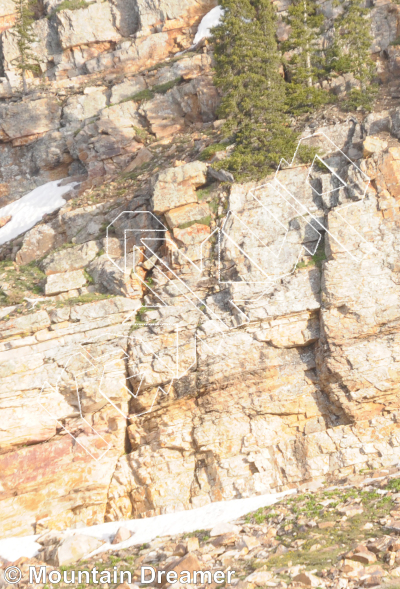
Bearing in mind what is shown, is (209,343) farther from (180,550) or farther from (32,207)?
(32,207)

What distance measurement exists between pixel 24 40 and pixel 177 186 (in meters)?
29.5

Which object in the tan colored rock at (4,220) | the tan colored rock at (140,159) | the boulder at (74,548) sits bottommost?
the boulder at (74,548)

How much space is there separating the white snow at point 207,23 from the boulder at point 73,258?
21573mm

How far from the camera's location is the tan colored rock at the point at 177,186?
83.6ft

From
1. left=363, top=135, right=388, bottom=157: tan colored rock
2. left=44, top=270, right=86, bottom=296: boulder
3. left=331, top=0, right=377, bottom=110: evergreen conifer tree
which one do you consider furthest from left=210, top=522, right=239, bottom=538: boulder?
left=331, top=0, right=377, bottom=110: evergreen conifer tree

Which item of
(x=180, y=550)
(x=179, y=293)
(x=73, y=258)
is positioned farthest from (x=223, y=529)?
(x=73, y=258)

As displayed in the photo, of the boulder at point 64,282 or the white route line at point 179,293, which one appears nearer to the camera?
the white route line at point 179,293

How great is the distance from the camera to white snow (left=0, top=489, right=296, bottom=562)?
18.1 metres

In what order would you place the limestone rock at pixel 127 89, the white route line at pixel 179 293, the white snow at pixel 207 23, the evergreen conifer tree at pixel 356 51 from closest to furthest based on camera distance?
1. the white route line at pixel 179 293
2. the evergreen conifer tree at pixel 356 51
3. the limestone rock at pixel 127 89
4. the white snow at pixel 207 23

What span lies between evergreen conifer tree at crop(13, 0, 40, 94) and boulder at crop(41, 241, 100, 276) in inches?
820

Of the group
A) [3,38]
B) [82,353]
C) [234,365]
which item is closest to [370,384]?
[234,365]

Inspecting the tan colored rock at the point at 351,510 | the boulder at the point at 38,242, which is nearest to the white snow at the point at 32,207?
the boulder at the point at 38,242

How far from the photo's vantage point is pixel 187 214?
2533cm

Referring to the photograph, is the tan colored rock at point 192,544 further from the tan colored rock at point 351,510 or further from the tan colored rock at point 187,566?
the tan colored rock at point 351,510
